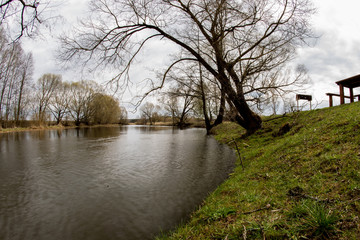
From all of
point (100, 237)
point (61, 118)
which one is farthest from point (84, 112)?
point (100, 237)

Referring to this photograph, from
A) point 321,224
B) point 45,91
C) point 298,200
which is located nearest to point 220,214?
point 298,200

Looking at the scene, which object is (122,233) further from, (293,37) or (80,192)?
(293,37)

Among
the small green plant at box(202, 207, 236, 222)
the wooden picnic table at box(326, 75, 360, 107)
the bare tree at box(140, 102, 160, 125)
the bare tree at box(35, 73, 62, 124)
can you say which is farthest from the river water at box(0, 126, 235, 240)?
the bare tree at box(140, 102, 160, 125)

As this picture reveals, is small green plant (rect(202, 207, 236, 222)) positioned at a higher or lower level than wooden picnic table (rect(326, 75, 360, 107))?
lower

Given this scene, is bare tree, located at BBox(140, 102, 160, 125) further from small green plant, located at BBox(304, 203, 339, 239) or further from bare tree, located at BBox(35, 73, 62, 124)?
small green plant, located at BBox(304, 203, 339, 239)

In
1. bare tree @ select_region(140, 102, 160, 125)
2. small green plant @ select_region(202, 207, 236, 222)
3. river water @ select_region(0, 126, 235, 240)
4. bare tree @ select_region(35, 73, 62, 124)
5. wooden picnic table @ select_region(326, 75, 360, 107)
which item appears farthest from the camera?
bare tree @ select_region(140, 102, 160, 125)

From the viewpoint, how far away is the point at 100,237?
3441mm

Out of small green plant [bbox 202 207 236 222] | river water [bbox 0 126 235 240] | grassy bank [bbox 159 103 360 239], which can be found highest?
grassy bank [bbox 159 103 360 239]

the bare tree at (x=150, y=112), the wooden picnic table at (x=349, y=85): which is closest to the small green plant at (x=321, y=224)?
the wooden picnic table at (x=349, y=85)

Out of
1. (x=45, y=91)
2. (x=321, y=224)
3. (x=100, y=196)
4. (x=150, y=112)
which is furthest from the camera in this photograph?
(x=150, y=112)

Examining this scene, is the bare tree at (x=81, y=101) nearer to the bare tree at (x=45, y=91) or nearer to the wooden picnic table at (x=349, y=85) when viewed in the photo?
the bare tree at (x=45, y=91)

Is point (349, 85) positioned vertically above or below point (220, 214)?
above

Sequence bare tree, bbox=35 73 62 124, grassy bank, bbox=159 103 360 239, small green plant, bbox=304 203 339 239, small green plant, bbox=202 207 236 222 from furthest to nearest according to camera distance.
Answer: bare tree, bbox=35 73 62 124
small green plant, bbox=202 207 236 222
grassy bank, bbox=159 103 360 239
small green plant, bbox=304 203 339 239

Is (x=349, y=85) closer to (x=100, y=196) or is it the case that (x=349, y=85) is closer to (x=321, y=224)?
(x=321, y=224)
